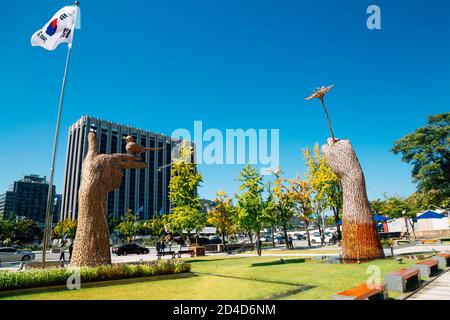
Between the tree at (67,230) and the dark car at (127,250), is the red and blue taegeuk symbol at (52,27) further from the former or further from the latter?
the tree at (67,230)

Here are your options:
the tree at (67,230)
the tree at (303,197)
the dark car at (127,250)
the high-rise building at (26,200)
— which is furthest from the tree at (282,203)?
the high-rise building at (26,200)

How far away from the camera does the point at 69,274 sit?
10.3m

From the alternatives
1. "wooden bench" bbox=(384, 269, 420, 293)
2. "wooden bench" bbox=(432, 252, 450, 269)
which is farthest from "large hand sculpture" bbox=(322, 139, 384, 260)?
"wooden bench" bbox=(384, 269, 420, 293)

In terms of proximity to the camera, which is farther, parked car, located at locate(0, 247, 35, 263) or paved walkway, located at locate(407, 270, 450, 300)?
parked car, located at locate(0, 247, 35, 263)

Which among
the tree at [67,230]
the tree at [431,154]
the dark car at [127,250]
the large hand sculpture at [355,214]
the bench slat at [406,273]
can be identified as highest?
the tree at [431,154]

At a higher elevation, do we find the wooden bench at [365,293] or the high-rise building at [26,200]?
the high-rise building at [26,200]

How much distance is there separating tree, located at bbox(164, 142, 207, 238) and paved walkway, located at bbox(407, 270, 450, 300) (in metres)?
21.7

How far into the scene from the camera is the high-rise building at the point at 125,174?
4065 inches

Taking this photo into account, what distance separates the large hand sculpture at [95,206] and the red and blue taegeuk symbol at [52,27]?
22.2 ft

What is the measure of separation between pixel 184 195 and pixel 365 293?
25.4m

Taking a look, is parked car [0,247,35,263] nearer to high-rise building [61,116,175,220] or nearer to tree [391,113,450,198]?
tree [391,113,450,198]

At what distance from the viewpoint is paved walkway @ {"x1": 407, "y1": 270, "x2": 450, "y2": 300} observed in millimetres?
7288
